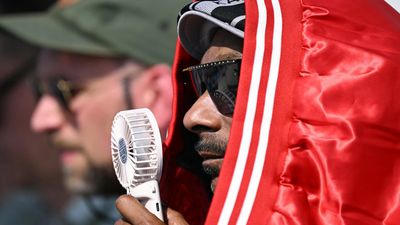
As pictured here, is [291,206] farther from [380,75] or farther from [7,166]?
[7,166]

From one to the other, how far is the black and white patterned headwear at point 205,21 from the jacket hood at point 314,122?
0.54 ft

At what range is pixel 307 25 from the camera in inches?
125

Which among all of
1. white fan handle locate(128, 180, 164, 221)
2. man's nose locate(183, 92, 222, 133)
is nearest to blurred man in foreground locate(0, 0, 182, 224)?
man's nose locate(183, 92, 222, 133)

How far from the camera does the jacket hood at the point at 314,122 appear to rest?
10.0 feet

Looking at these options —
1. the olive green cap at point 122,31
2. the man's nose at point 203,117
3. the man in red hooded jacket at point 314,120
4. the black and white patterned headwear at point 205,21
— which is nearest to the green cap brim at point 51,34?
the olive green cap at point 122,31

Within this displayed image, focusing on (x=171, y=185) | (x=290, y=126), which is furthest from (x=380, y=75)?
(x=171, y=185)

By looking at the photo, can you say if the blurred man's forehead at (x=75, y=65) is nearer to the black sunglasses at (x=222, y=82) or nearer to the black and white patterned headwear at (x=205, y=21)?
the black and white patterned headwear at (x=205, y=21)

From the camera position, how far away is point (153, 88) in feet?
17.5

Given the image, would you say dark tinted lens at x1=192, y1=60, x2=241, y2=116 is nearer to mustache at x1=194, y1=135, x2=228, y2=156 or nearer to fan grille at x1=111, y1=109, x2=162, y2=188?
mustache at x1=194, y1=135, x2=228, y2=156

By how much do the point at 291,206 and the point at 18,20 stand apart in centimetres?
317

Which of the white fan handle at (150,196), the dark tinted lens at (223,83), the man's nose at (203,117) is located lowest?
the white fan handle at (150,196)

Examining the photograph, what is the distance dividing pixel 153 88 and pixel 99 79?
11.2 inches

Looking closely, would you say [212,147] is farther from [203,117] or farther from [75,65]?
[75,65]

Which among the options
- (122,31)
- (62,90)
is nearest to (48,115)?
(62,90)
